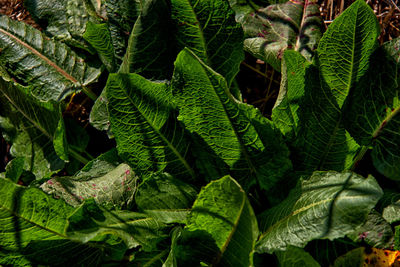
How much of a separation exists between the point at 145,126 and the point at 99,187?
0.64ft

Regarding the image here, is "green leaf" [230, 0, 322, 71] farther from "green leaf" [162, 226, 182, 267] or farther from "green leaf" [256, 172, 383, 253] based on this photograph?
"green leaf" [162, 226, 182, 267]

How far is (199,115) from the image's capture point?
1.00 m

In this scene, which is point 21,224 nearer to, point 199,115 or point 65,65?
point 199,115

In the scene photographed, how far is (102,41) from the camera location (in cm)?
125

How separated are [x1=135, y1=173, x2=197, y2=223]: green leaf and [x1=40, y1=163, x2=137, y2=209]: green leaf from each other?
0.08 metres

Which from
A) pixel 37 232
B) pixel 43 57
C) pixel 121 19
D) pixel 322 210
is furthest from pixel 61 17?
pixel 322 210

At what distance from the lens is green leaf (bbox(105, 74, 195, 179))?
98 centimetres

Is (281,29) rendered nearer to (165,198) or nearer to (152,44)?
(152,44)

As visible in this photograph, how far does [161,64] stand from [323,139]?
480 millimetres

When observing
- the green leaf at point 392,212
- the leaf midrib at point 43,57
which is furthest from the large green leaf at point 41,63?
the green leaf at point 392,212

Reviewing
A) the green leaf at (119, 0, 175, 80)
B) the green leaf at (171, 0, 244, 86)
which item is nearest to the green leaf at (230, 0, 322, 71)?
the green leaf at (171, 0, 244, 86)

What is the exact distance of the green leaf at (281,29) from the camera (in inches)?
48.4

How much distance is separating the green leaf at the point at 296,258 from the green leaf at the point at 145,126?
37 centimetres

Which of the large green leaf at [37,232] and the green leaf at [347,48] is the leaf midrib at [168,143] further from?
the green leaf at [347,48]
